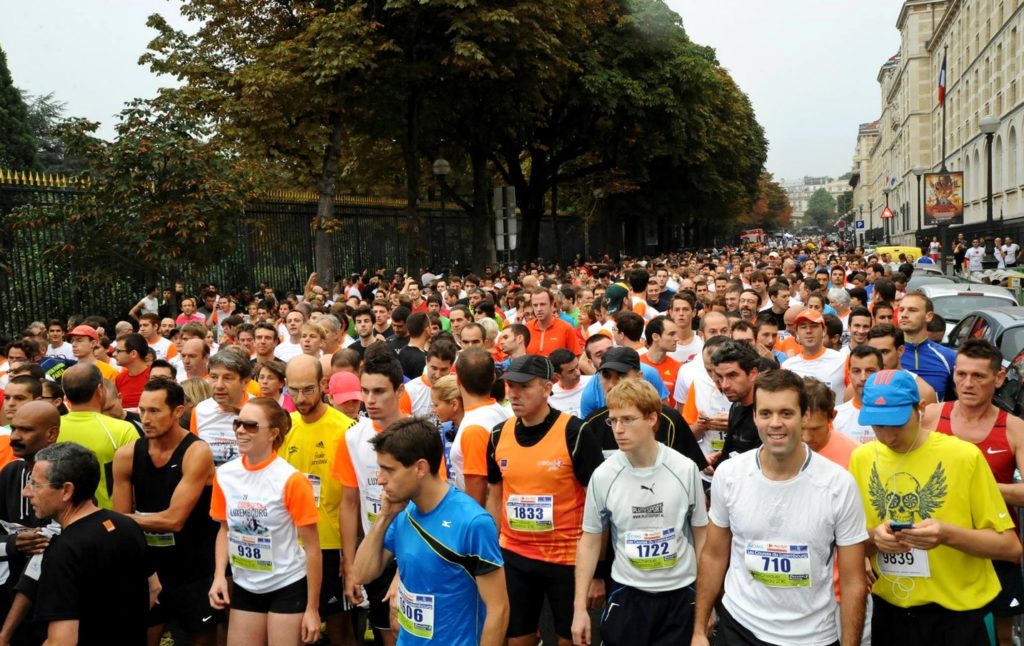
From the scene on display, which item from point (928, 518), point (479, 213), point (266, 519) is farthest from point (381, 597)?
point (479, 213)

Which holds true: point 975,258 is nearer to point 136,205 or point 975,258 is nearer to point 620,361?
point 136,205

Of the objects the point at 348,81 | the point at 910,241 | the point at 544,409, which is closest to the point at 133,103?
the point at 348,81

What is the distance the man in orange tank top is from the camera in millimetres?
4387

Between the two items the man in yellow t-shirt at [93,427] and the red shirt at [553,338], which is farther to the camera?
the red shirt at [553,338]

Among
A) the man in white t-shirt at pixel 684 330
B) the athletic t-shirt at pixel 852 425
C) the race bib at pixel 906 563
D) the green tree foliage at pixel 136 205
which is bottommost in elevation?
the race bib at pixel 906 563

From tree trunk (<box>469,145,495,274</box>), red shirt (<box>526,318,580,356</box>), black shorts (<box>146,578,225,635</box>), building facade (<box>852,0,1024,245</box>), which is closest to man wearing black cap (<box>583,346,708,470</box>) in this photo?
black shorts (<box>146,578,225,635</box>)

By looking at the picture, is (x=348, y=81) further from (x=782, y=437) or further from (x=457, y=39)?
(x=782, y=437)

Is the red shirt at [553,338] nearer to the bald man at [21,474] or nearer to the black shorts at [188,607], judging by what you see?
the black shorts at [188,607]

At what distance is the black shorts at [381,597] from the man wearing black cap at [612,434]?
142cm

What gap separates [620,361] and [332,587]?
212 cm

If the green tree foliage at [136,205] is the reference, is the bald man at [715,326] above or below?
below

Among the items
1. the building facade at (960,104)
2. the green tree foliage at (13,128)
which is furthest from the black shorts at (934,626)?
the green tree foliage at (13,128)

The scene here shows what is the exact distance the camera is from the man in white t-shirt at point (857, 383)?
5758mm

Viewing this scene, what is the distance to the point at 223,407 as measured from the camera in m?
6.12
